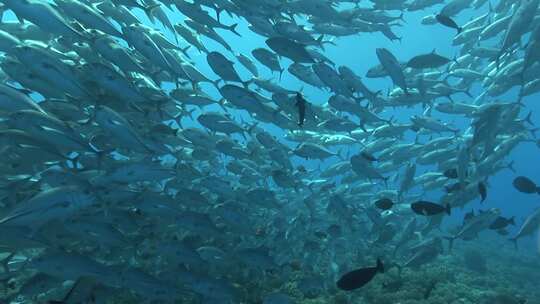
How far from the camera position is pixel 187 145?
27.1 feet

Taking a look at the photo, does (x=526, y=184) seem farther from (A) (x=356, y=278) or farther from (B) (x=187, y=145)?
(B) (x=187, y=145)

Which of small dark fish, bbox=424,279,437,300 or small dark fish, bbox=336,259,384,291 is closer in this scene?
small dark fish, bbox=336,259,384,291

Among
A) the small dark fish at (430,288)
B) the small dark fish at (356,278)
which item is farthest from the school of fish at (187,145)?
the small dark fish at (430,288)

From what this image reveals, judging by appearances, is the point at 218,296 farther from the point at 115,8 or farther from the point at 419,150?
the point at 419,150

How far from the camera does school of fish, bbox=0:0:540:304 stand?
4992 mm

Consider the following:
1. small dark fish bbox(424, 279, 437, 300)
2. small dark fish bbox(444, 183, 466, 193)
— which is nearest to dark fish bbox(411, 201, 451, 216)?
small dark fish bbox(444, 183, 466, 193)

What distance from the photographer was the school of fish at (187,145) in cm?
499

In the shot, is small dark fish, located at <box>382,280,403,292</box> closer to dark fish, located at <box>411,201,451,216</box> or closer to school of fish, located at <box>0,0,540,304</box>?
school of fish, located at <box>0,0,540,304</box>

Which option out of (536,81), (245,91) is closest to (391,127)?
(536,81)

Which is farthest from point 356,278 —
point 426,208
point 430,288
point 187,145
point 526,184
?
point 526,184

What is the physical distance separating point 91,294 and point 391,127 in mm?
7449

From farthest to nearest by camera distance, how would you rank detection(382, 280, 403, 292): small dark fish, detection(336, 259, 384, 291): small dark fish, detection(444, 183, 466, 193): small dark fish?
detection(382, 280, 403, 292): small dark fish, detection(444, 183, 466, 193): small dark fish, detection(336, 259, 384, 291): small dark fish

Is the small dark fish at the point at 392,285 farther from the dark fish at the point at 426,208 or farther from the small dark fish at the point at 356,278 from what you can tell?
the small dark fish at the point at 356,278

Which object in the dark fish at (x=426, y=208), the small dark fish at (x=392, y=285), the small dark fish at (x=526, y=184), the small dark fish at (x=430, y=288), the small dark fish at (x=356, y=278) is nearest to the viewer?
the small dark fish at (x=356, y=278)
